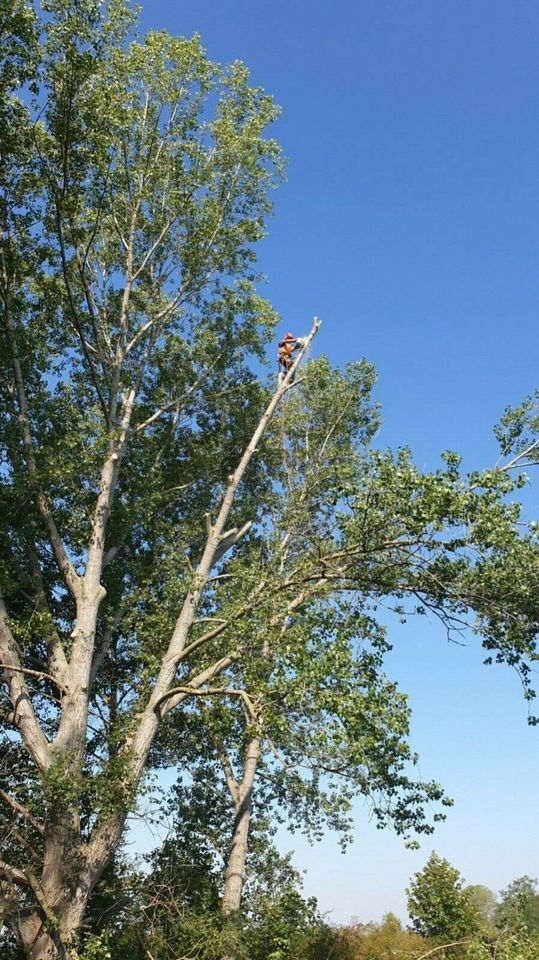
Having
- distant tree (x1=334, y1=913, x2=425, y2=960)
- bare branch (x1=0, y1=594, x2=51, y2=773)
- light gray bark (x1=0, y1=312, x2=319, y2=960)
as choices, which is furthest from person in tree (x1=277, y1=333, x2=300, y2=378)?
distant tree (x1=334, y1=913, x2=425, y2=960)

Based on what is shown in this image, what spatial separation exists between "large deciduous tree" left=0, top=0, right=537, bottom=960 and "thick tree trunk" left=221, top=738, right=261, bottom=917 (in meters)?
0.08

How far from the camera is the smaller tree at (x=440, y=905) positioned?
2427 centimetres

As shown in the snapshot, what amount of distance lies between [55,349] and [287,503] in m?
6.01

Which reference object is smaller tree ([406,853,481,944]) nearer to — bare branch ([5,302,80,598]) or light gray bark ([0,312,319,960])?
light gray bark ([0,312,319,960])

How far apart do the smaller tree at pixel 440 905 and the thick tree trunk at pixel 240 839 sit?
12647 mm

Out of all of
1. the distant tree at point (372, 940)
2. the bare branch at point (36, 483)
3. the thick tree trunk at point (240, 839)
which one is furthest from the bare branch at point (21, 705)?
the distant tree at point (372, 940)

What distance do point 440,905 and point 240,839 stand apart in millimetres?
13916

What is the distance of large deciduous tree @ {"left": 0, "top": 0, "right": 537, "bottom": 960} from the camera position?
935 centimetres

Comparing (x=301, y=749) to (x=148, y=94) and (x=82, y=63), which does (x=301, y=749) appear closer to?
(x=82, y=63)

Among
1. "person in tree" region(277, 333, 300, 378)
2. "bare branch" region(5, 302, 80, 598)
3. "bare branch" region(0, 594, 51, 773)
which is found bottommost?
"bare branch" region(0, 594, 51, 773)

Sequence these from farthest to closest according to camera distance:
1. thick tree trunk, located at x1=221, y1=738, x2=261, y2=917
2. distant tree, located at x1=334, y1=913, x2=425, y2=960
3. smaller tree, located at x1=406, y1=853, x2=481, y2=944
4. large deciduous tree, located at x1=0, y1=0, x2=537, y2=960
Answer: smaller tree, located at x1=406, y1=853, x2=481, y2=944 → distant tree, located at x1=334, y1=913, x2=425, y2=960 → thick tree trunk, located at x1=221, y1=738, x2=261, y2=917 → large deciduous tree, located at x1=0, y1=0, x2=537, y2=960

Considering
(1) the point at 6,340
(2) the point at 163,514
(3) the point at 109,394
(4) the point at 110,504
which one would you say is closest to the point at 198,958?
(4) the point at 110,504

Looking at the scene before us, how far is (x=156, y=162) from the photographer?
13.5m

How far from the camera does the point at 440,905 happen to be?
25.1m
